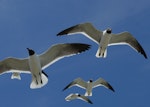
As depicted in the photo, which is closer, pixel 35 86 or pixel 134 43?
pixel 35 86

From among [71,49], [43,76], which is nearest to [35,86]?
[43,76]

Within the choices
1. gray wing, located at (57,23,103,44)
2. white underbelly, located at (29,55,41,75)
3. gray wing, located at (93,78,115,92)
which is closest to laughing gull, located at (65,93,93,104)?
gray wing, located at (93,78,115,92)

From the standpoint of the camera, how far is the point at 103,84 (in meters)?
25.8

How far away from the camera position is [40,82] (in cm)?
1738

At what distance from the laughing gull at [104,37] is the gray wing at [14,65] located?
2.24 meters

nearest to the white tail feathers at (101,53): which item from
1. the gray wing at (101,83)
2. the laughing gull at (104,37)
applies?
the laughing gull at (104,37)

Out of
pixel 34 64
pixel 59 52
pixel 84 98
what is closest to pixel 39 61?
pixel 34 64

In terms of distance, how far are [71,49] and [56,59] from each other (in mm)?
699

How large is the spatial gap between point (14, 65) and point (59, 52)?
62.8 inches

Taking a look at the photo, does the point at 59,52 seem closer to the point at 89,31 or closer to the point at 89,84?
the point at 89,31

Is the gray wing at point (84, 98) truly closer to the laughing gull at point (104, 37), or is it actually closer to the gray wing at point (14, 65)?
the laughing gull at point (104, 37)

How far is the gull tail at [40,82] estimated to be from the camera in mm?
17281

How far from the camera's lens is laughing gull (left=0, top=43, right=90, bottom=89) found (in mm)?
17469

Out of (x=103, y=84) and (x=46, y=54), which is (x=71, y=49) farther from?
(x=103, y=84)
